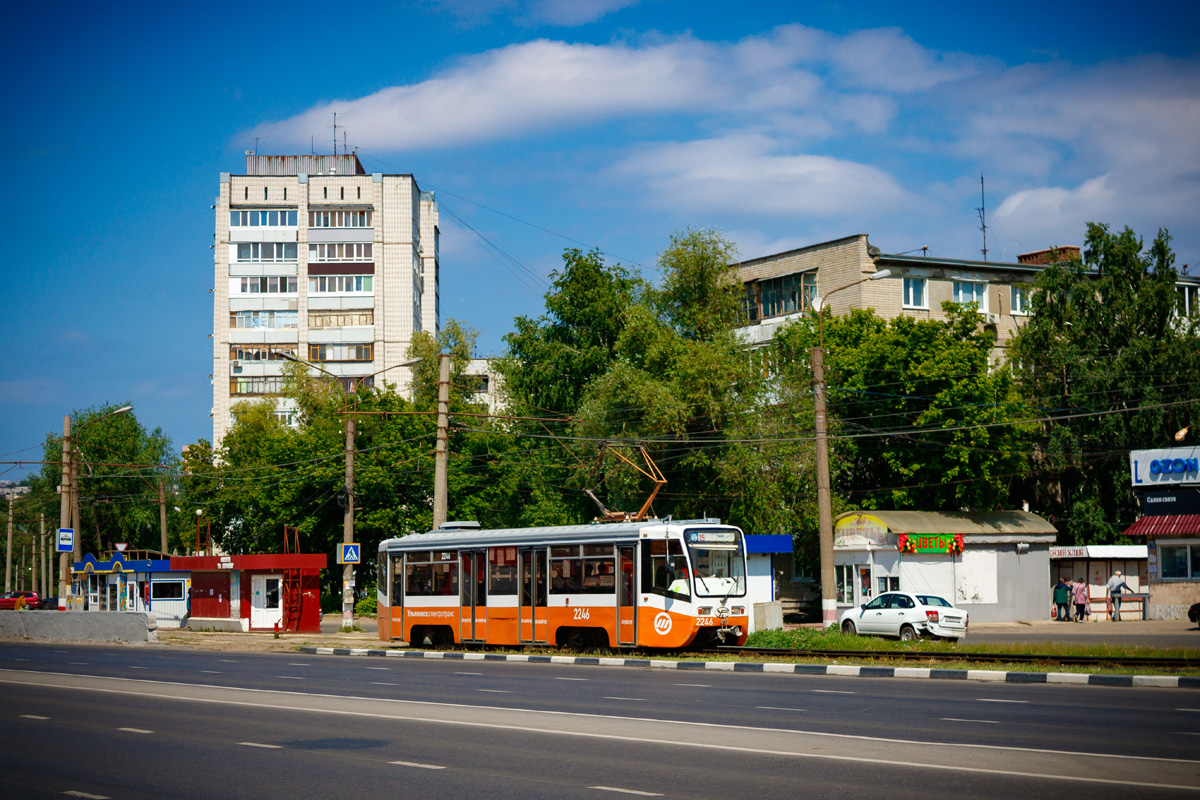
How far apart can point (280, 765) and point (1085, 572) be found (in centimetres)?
4329

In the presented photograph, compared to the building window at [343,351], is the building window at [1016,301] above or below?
below

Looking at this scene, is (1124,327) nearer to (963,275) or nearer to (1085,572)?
(963,275)

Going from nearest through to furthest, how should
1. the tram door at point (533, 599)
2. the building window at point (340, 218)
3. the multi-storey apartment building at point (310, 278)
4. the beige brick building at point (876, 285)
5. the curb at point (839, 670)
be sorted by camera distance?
the curb at point (839, 670), the tram door at point (533, 599), the beige brick building at point (876, 285), the multi-storey apartment building at point (310, 278), the building window at point (340, 218)

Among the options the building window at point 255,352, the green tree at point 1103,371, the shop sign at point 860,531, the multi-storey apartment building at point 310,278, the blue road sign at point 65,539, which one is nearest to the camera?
the blue road sign at point 65,539

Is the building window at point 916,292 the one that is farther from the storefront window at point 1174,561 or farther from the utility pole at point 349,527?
the utility pole at point 349,527

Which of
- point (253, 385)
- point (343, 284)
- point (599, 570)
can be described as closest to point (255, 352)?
point (253, 385)

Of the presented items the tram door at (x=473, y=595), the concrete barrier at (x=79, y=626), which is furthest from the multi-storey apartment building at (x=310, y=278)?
the tram door at (x=473, y=595)

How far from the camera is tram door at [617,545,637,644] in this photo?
2572 centimetres

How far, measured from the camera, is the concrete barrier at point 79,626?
36.4m

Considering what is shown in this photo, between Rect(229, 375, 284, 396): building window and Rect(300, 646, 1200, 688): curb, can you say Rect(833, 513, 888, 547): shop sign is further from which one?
Rect(229, 375, 284, 396): building window

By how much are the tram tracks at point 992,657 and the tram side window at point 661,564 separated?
2.27m

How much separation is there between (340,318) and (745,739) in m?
82.1

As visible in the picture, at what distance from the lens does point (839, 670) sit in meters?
22.0

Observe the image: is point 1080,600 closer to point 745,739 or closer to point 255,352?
point 745,739
